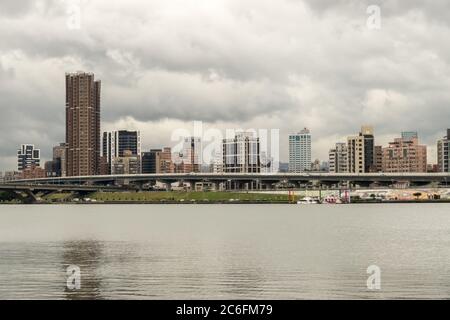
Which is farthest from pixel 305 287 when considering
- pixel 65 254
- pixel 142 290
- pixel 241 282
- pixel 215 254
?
pixel 65 254

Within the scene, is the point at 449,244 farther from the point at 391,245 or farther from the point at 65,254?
the point at 65,254

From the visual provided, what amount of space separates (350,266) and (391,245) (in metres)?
17.4

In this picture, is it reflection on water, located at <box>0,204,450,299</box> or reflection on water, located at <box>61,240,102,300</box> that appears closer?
reflection on water, located at <box>61,240,102,300</box>

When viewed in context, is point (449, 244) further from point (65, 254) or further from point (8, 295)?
point (8, 295)

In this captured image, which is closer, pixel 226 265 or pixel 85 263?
pixel 226 265

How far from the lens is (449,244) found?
6331 cm

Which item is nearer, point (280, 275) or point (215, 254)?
point (280, 275)

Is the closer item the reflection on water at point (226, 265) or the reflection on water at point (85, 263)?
the reflection on water at point (85, 263)

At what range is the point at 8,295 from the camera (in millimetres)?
35875

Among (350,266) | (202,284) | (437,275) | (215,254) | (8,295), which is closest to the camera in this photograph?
(8,295)
